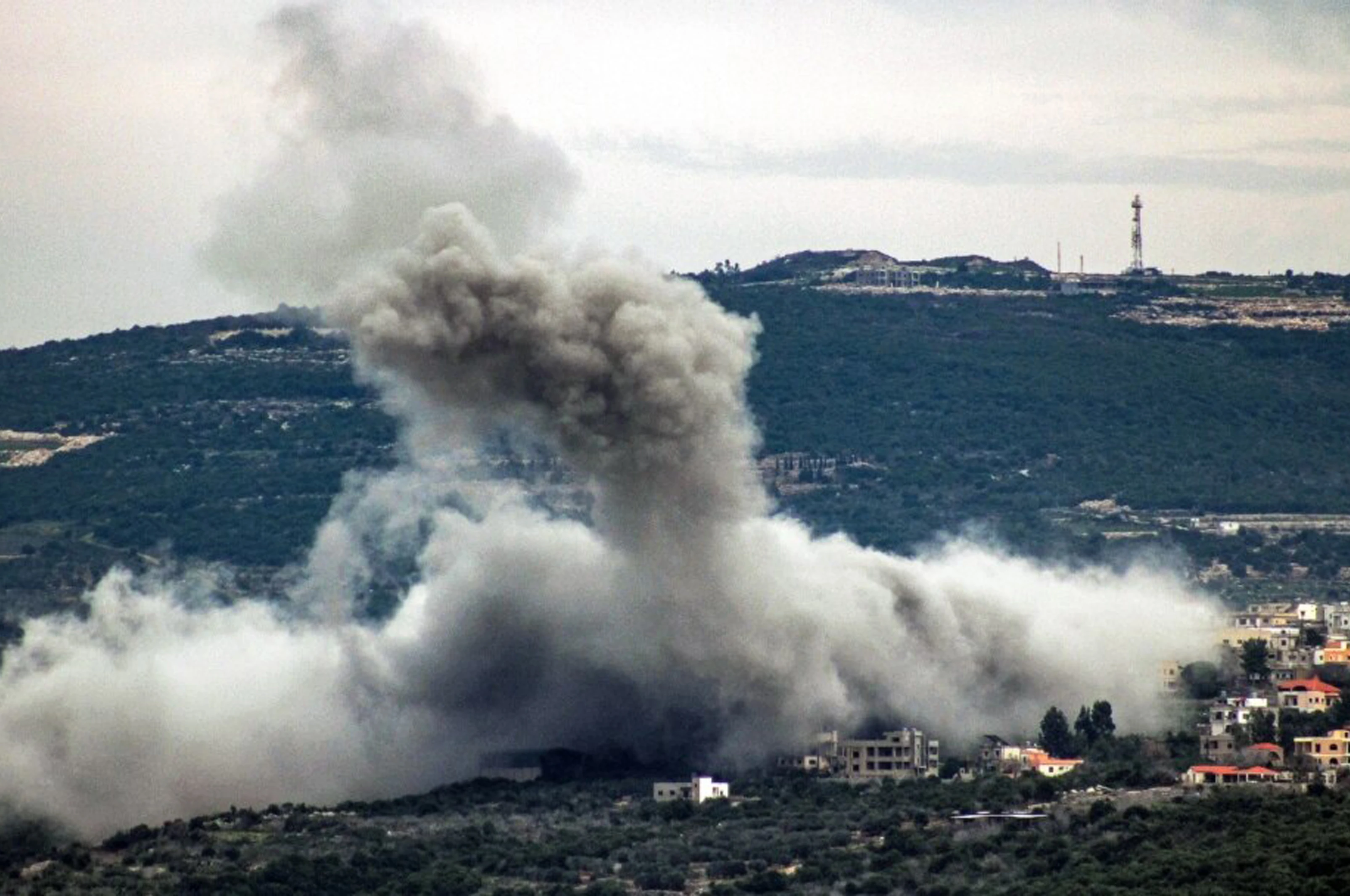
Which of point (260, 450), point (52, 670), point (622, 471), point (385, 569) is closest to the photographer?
point (622, 471)

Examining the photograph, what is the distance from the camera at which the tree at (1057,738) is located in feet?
354

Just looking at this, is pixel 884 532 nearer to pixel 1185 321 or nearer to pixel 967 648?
pixel 1185 321

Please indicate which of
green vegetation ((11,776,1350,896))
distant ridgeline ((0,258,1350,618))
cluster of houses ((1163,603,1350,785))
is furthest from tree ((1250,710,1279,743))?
distant ridgeline ((0,258,1350,618))

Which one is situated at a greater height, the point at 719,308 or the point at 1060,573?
the point at 719,308

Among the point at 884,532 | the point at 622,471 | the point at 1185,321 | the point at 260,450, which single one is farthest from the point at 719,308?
the point at 1185,321

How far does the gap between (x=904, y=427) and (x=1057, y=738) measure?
7030cm

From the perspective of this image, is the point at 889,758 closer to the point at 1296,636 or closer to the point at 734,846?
the point at 734,846

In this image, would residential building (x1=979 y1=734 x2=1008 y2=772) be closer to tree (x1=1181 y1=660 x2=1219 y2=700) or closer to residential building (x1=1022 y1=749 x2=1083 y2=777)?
residential building (x1=1022 y1=749 x2=1083 y2=777)

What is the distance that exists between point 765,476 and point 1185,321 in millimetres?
27056

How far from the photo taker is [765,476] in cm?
16888

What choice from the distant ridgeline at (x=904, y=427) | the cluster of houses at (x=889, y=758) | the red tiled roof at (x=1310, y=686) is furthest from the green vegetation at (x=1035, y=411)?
the cluster of houses at (x=889, y=758)

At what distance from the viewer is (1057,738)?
108125mm

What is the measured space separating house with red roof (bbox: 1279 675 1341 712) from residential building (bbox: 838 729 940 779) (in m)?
8.72

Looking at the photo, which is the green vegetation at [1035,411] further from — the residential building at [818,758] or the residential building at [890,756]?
the residential building at [818,758]
